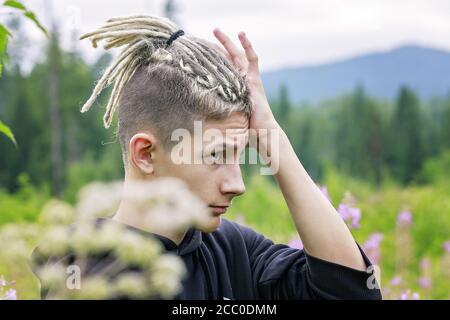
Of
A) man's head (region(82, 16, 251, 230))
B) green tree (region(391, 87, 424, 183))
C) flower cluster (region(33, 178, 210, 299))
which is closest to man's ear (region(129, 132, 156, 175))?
man's head (region(82, 16, 251, 230))

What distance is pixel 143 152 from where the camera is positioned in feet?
5.52

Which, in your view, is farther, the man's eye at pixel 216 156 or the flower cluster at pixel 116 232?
the man's eye at pixel 216 156

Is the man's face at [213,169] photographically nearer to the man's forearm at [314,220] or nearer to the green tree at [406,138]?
the man's forearm at [314,220]

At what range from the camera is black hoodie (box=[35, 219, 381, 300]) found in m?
1.71

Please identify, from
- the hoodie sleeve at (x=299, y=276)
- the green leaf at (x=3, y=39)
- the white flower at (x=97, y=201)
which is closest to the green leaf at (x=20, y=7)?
the green leaf at (x=3, y=39)

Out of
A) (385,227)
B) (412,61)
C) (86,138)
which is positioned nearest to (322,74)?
(412,61)

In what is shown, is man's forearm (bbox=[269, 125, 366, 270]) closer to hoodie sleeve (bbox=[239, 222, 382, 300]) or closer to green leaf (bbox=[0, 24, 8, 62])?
hoodie sleeve (bbox=[239, 222, 382, 300])

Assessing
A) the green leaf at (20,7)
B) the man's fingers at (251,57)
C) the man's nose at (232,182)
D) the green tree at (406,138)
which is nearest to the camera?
the green leaf at (20,7)

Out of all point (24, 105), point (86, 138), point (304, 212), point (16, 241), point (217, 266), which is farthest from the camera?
point (86, 138)

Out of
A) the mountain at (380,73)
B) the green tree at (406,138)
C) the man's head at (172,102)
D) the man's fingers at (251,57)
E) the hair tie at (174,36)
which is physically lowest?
the man's head at (172,102)

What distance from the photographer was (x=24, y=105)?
29781 mm

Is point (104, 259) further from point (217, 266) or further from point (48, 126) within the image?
point (48, 126)

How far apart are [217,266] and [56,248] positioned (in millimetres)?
1045

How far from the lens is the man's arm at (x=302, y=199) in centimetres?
172
